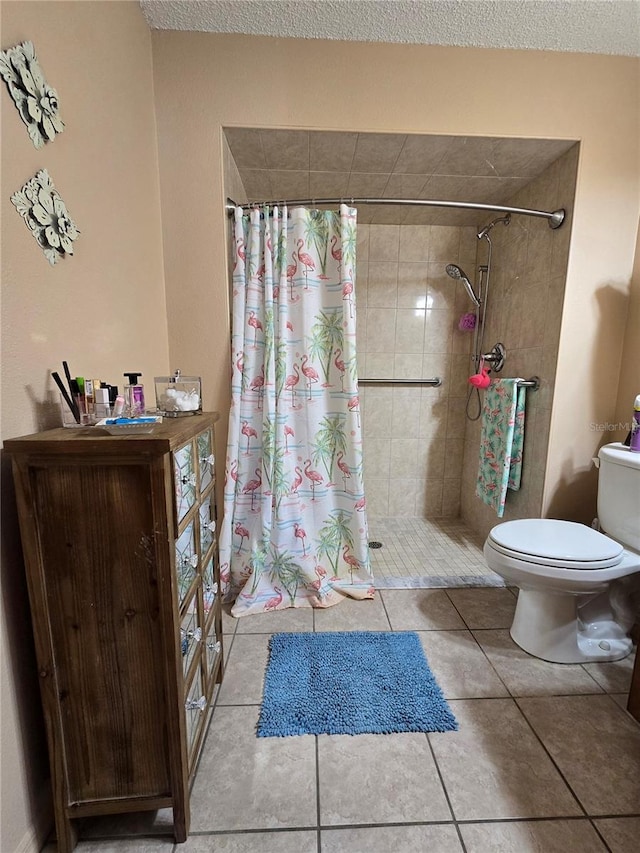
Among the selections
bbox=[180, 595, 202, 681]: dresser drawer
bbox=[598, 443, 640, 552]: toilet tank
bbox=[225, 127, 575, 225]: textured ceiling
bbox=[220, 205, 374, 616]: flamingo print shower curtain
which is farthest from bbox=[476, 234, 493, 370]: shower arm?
bbox=[180, 595, 202, 681]: dresser drawer

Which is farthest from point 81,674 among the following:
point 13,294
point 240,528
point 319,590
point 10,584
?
point 319,590

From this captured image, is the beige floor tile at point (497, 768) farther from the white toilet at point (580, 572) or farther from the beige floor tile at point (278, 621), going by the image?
the beige floor tile at point (278, 621)

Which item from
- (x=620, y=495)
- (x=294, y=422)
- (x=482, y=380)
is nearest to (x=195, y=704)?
(x=294, y=422)

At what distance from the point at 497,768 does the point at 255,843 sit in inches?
25.9

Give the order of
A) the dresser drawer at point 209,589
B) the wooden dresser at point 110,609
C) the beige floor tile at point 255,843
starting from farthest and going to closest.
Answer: the dresser drawer at point 209,589 → the beige floor tile at point 255,843 → the wooden dresser at point 110,609

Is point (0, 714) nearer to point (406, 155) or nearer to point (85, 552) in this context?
point (85, 552)

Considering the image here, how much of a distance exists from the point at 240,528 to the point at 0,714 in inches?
40.2

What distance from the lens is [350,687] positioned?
126 cm

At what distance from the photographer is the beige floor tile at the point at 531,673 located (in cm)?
126

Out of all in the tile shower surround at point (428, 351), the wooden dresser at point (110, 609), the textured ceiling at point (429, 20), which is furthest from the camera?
the tile shower surround at point (428, 351)

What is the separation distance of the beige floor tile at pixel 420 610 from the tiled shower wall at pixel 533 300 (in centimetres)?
64

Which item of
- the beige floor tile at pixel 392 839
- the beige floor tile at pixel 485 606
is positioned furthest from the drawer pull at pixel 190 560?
the beige floor tile at pixel 485 606

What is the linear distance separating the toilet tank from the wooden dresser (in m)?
1.55

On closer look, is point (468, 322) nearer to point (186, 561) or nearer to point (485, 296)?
point (485, 296)
